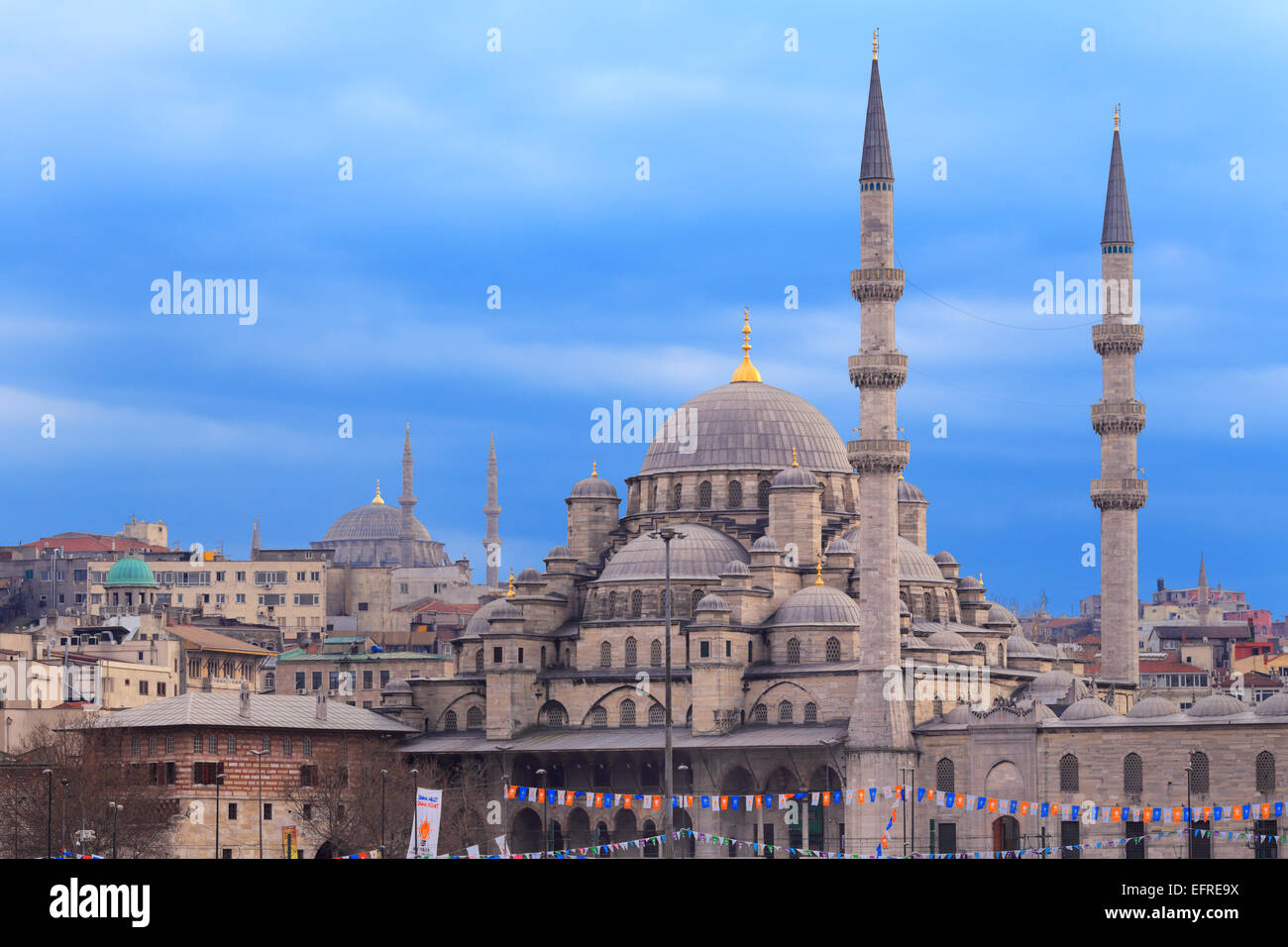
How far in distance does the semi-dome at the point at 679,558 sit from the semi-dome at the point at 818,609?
12.6 ft

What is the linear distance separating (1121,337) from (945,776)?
59.7 feet

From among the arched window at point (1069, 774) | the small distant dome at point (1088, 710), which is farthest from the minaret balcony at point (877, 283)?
the arched window at point (1069, 774)

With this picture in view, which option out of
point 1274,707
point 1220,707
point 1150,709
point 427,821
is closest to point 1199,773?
point 1220,707

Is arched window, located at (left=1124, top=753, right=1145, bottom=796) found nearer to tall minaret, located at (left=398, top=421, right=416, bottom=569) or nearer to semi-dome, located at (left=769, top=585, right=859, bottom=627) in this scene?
semi-dome, located at (left=769, top=585, right=859, bottom=627)

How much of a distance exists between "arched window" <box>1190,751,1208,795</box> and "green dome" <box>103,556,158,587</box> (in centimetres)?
7183

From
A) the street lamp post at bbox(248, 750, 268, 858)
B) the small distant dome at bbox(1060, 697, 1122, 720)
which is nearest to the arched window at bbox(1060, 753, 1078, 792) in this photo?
the small distant dome at bbox(1060, 697, 1122, 720)

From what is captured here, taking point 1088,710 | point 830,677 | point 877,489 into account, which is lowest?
point 1088,710

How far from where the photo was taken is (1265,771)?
56.8m

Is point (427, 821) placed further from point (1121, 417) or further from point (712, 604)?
point (1121, 417)

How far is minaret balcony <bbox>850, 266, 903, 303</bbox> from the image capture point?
62.7 m

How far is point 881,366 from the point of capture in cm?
6222
